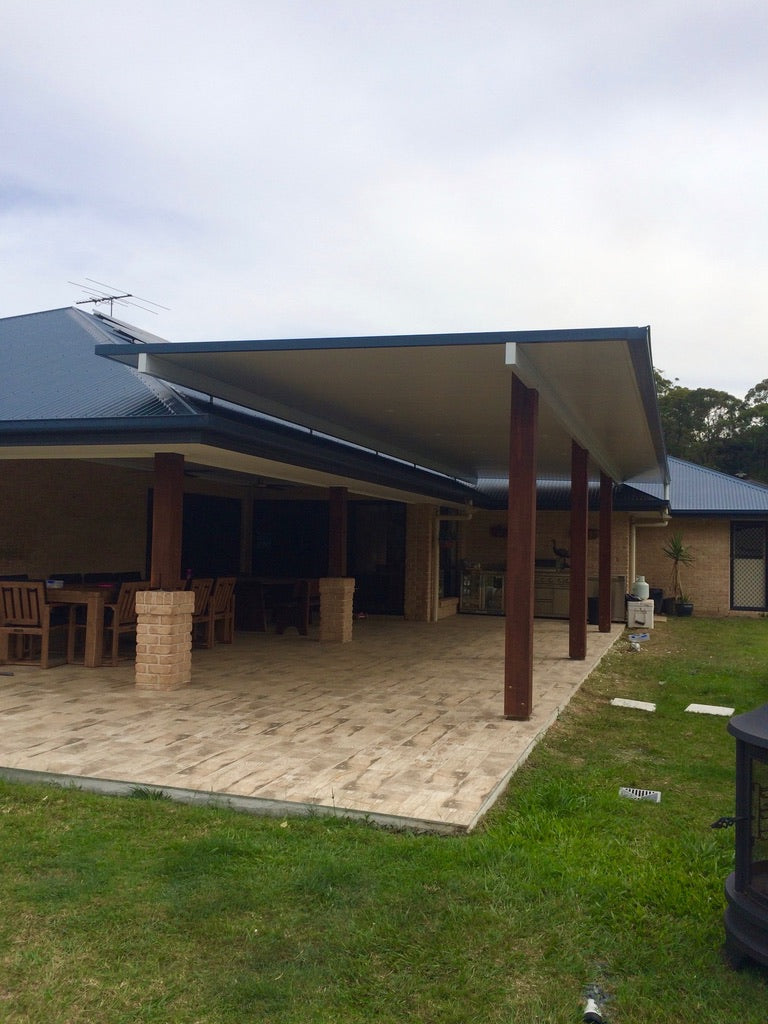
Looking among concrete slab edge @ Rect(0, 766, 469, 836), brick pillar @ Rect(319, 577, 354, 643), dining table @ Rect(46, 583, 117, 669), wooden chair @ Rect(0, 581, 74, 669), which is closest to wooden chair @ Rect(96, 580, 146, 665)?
dining table @ Rect(46, 583, 117, 669)

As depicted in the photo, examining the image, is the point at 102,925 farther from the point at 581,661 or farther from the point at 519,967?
the point at 581,661

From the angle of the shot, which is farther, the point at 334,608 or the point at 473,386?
the point at 334,608

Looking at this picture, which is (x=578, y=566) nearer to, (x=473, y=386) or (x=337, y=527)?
(x=337, y=527)

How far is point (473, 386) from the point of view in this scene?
7996 mm

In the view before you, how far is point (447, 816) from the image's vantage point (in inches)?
179

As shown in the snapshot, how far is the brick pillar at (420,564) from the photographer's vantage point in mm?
16312

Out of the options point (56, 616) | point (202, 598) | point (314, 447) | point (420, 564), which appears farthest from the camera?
point (420, 564)

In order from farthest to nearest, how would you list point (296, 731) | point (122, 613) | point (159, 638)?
point (122, 613) → point (159, 638) → point (296, 731)

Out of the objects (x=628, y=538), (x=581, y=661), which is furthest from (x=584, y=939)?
(x=628, y=538)

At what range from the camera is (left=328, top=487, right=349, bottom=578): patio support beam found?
40.1ft

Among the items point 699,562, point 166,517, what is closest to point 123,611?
point 166,517

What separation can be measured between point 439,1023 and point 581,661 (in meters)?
8.81

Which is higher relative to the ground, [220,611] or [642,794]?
[220,611]

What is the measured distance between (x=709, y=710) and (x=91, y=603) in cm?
624
